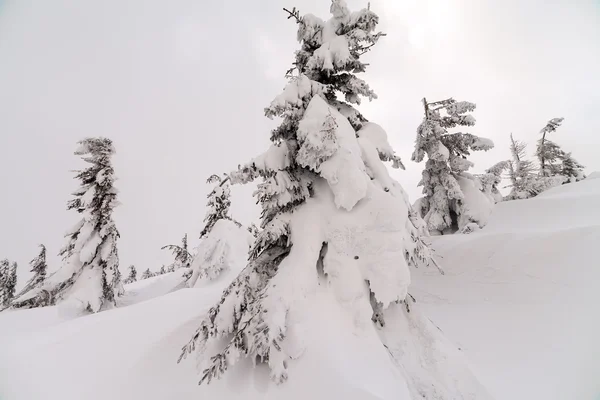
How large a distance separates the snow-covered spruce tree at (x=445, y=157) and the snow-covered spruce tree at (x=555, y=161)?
16.1m

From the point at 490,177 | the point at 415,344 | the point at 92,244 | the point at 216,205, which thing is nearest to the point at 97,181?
the point at 92,244

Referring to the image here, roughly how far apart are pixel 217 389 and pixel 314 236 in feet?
11.8

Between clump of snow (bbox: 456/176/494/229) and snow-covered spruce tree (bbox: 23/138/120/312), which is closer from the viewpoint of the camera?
clump of snow (bbox: 456/176/494/229)

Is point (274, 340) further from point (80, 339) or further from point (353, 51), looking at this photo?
point (353, 51)

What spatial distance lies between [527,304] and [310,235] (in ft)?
24.6

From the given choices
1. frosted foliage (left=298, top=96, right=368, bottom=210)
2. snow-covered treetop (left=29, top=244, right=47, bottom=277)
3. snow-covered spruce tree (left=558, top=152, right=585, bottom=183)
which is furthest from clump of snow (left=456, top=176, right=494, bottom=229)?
snow-covered treetop (left=29, top=244, right=47, bottom=277)

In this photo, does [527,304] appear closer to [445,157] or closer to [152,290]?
[445,157]

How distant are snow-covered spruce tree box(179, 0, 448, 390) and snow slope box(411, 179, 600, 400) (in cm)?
341

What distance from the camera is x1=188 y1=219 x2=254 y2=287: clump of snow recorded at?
15781 millimetres

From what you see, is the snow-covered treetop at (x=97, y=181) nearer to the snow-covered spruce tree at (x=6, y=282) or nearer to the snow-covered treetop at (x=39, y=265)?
the snow-covered treetop at (x=39, y=265)

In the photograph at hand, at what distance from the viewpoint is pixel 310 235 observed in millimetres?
5758

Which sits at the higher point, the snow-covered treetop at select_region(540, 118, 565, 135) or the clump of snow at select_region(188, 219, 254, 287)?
the snow-covered treetop at select_region(540, 118, 565, 135)

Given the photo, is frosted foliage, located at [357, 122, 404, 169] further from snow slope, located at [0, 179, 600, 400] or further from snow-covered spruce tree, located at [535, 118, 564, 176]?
snow-covered spruce tree, located at [535, 118, 564, 176]

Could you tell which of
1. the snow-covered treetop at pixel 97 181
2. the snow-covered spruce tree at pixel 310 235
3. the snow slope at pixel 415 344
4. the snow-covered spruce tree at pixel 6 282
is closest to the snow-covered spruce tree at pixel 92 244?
the snow-covered treetop at pixel 97 181
